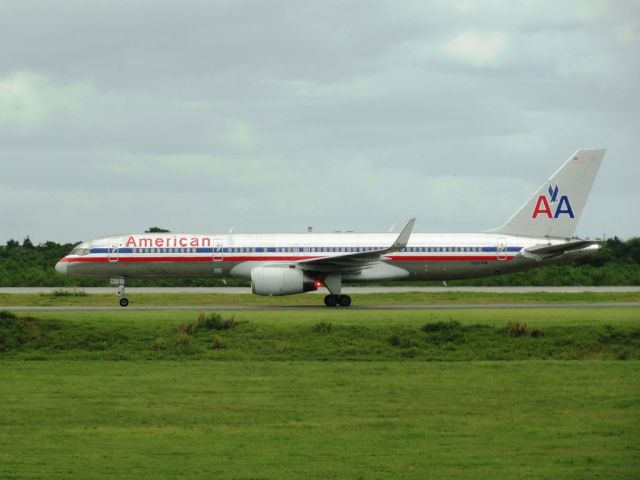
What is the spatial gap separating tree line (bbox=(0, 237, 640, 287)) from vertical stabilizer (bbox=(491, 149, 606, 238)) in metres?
14.7

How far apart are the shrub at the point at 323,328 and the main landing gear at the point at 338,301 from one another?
13.5 m

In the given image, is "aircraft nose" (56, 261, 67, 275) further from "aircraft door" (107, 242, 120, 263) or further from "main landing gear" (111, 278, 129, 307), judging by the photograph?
"main landing gear" (111, 278, 129, 307)

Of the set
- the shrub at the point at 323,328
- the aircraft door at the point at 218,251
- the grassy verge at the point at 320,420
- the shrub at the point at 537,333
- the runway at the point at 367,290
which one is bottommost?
the grassy verge at the point at 320,420

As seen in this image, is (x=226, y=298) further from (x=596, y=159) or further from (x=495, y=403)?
(x=495, y=403)

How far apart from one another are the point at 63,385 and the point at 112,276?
25577 mm

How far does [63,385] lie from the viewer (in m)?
24.1

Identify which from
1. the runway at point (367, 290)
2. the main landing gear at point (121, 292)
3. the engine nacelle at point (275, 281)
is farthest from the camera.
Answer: the runway at point (367, 290)

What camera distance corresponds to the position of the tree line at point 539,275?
67250 mm

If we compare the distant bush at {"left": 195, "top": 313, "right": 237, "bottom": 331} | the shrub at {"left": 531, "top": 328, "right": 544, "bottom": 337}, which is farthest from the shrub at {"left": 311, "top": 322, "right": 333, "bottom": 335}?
the shrub at {"left": 531, "top": 328, "right": 544, "bottom": 337}

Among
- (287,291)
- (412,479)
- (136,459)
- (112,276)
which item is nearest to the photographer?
(412,479)

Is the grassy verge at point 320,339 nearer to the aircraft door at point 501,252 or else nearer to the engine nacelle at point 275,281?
the engine nacelle at point 275,281

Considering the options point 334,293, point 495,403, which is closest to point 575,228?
point 334,293

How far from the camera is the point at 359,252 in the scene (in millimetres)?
45656

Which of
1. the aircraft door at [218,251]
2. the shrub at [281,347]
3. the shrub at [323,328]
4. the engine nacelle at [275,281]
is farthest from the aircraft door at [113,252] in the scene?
the shrub at [281,347]
